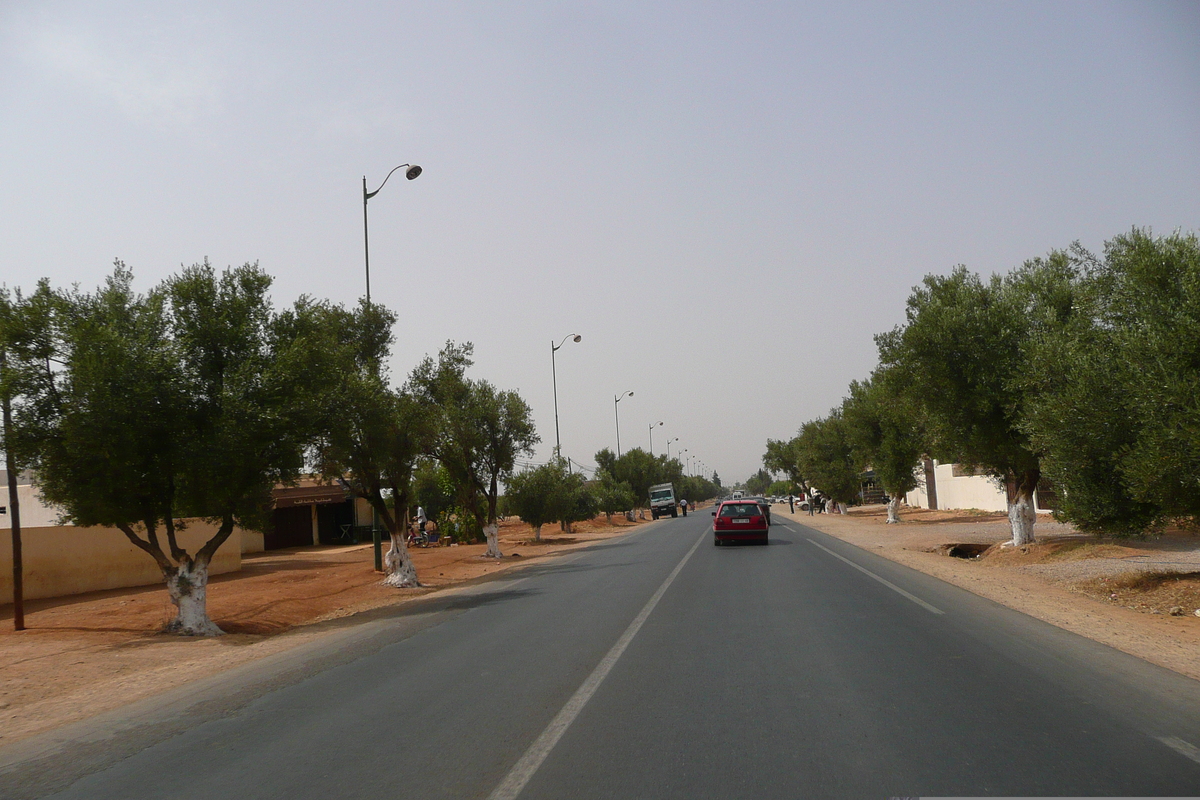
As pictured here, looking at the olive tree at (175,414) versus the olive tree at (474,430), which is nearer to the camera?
the olive tree at (175,414)

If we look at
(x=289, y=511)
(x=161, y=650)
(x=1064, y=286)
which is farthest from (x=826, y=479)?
→ (x=161, y=650)

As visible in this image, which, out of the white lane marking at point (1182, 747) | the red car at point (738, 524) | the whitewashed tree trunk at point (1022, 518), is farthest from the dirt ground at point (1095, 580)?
the red car at point (738, 524)

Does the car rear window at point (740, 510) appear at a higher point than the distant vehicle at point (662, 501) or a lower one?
higher

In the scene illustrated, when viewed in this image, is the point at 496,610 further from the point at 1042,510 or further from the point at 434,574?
the point at 1042,510

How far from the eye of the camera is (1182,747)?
5359 millimetres

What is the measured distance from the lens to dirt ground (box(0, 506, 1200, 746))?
384 inches

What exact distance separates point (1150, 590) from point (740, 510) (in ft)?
51.5

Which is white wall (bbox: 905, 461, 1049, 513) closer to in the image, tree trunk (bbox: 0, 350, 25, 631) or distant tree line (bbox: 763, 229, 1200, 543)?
distant tree line (bbox: 763, 229, 1200, 543)

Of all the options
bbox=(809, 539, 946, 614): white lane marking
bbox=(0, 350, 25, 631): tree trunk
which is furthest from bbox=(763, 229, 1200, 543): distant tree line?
bbox=(0, 350, 25, 631): tree trunk

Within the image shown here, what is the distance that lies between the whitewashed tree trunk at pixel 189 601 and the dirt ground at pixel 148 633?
0.34m

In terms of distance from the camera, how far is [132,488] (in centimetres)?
1423

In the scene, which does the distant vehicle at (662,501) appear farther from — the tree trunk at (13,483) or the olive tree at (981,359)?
the tree trunk at (13,483)

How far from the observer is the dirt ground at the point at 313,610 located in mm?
9750

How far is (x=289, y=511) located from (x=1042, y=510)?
3880 cm
